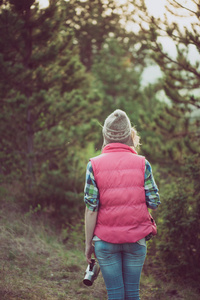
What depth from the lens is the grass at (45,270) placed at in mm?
4134

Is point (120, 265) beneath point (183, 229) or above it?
above

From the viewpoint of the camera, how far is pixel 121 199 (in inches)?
97.4

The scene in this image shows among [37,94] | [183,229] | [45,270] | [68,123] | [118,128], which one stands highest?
[37,94]

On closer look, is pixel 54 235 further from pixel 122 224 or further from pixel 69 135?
pixel 122 224

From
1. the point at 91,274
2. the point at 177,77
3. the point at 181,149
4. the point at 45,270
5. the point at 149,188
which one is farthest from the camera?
the point at 181,149

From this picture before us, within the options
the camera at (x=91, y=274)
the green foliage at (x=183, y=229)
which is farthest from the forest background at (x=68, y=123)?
the camera at (x=91, y=274)

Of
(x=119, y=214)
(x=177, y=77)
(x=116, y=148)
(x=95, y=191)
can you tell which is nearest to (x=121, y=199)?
(x=119, y=214)

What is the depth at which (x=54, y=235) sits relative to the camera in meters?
6.92

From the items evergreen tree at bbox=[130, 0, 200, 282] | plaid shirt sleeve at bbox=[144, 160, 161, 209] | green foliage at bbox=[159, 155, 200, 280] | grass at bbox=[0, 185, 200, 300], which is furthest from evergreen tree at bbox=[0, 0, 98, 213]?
plaid shirt sleeve at bbox=[144, 160, 161, 209]

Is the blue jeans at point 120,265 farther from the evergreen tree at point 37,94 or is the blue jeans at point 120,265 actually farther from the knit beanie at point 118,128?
the evergreen tree at point 37,94

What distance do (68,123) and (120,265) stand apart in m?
6.86

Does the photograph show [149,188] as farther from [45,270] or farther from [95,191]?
[45,270]

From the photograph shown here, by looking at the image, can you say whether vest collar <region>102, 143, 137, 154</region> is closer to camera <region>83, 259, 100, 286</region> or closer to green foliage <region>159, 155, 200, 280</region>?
camera <region>83, 259, 100, 286</region>

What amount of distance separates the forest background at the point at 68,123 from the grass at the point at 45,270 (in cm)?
35
